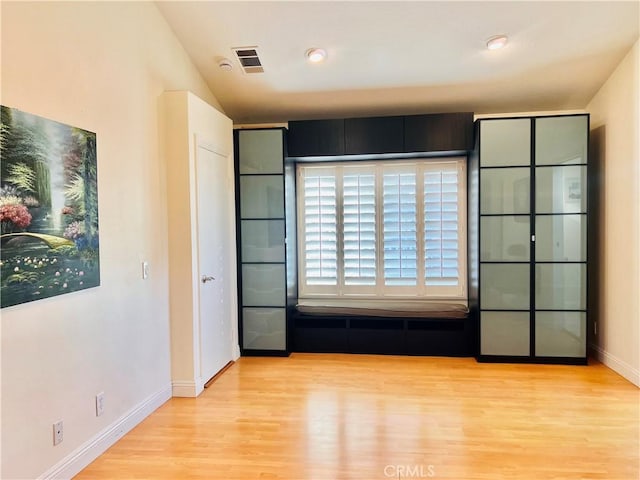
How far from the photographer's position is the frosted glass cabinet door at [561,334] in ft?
12.0

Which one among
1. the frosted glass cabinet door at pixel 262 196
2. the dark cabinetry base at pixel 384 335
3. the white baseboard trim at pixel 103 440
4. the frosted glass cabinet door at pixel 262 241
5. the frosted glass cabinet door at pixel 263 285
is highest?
the frosted glass cabinet door at pixel 262 196

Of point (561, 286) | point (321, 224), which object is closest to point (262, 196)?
point (321, 224)

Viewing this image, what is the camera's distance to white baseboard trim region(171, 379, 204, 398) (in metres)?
3.10

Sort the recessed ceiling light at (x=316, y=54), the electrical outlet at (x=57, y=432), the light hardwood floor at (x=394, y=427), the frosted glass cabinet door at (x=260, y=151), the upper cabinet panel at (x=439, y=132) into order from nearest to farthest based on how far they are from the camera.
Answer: the electrical outlet at (x=57, y=432) → the light hardwood floor at (x=394, y=427) → the recessed ceiling light at (x=316, y=54) → the upper cabinet panel at (x=439, y=132) → the frosted glass cabinet door at (x=260, y=151)

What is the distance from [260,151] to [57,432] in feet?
9.47

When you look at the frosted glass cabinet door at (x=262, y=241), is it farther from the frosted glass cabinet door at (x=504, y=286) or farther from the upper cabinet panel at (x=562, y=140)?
the upper cabinet panel at (x=562, y=140)

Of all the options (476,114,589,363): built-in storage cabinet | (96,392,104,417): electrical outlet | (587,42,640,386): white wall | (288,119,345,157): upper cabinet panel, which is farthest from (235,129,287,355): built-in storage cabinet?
(587,42,640,386): white wall

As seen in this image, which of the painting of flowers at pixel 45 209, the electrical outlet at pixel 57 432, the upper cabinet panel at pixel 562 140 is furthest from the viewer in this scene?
the upper cabinet panel at pixel 562 140

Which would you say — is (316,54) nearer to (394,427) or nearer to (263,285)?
(263,285)

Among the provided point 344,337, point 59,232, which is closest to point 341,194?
point 344,337

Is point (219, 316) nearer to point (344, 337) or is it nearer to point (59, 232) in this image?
point (344, 337)

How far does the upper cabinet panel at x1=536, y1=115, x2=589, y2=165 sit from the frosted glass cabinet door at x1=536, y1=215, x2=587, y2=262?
543mm

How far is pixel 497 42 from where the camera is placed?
315cm

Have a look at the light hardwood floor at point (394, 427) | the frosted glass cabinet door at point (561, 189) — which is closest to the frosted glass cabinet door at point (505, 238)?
the frosted glass cabinet door at point (561, 189)
